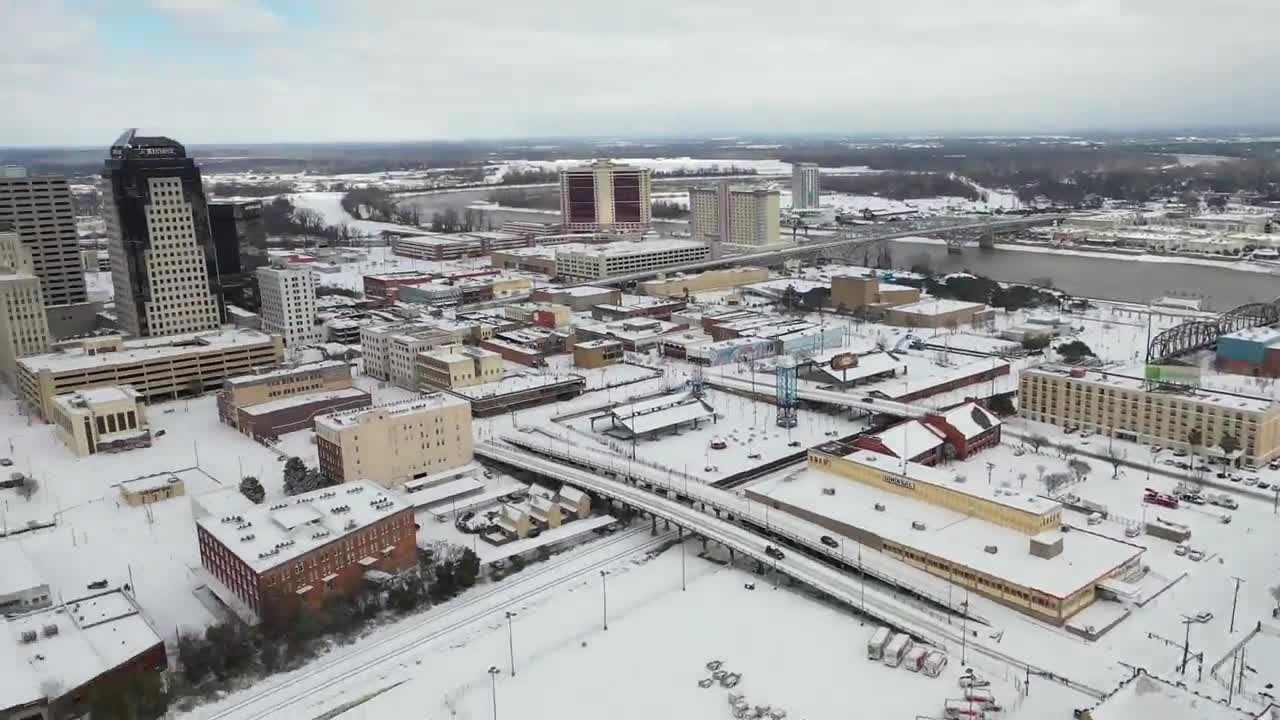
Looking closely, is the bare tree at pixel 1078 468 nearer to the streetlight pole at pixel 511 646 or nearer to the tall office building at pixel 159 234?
the streetlight pole at pixel 511 646

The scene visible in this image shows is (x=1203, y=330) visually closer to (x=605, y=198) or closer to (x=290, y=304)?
(x=290, y=304)

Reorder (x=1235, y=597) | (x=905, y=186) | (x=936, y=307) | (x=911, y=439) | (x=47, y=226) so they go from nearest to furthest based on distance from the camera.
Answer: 1. (x=1235, y=597)
2. (x=911, y=439)
3. (x=936, y=307)
4. (x=47, y=226)
5. (x=905, y=186)

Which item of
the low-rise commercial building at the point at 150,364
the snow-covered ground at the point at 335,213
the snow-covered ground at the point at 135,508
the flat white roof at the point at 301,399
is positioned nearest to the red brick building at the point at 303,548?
the snow-covered ground at the point at 135,508

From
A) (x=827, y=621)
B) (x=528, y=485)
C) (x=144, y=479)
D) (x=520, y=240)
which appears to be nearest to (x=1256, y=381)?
(x=827, y=621)

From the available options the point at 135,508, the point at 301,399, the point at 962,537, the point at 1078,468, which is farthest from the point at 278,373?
the point at 1078,468

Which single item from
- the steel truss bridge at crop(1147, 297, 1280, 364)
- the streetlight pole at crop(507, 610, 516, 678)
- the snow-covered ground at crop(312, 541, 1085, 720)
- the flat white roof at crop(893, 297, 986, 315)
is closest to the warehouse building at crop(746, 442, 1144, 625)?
the snow-covered ground at crop(312, 541, 1085, 720)

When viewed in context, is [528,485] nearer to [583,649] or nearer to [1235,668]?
[583,649]
